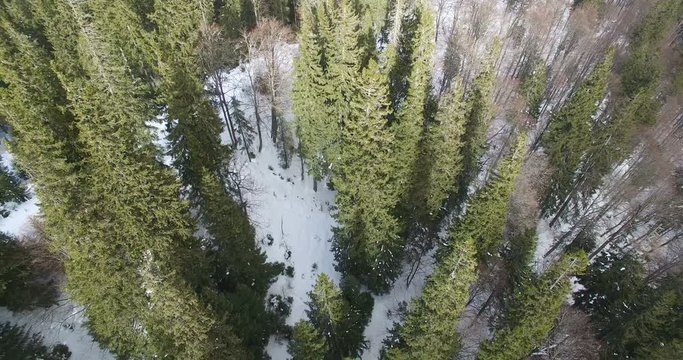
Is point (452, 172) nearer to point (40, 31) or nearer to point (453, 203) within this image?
point (453, 203)

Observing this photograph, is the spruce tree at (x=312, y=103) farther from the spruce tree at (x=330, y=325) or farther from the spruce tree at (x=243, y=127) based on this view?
the spruce tree at (x=330, y=325)

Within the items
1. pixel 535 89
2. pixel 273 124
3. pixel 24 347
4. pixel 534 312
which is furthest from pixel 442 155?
pixel 24 347

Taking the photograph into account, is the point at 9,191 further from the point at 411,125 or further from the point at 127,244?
the point at 411,125

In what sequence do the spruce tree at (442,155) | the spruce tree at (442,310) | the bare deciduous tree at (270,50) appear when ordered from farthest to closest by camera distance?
1. the bare deciduous tree at (270,50)
2. the spruce tree at (442,155)
3. the spruce tree at (442,310)

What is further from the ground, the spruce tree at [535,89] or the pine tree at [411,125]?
the pine tree at [411,125]

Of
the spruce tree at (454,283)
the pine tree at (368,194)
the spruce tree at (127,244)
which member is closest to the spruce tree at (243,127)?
the pine tree at (368,194)

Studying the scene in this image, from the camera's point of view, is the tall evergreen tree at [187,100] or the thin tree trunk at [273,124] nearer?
the tall evergreen tree at [187,100]

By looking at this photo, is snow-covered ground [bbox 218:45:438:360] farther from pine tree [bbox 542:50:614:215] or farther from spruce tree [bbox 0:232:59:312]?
pine tree [bbox 542:50:614:215]
